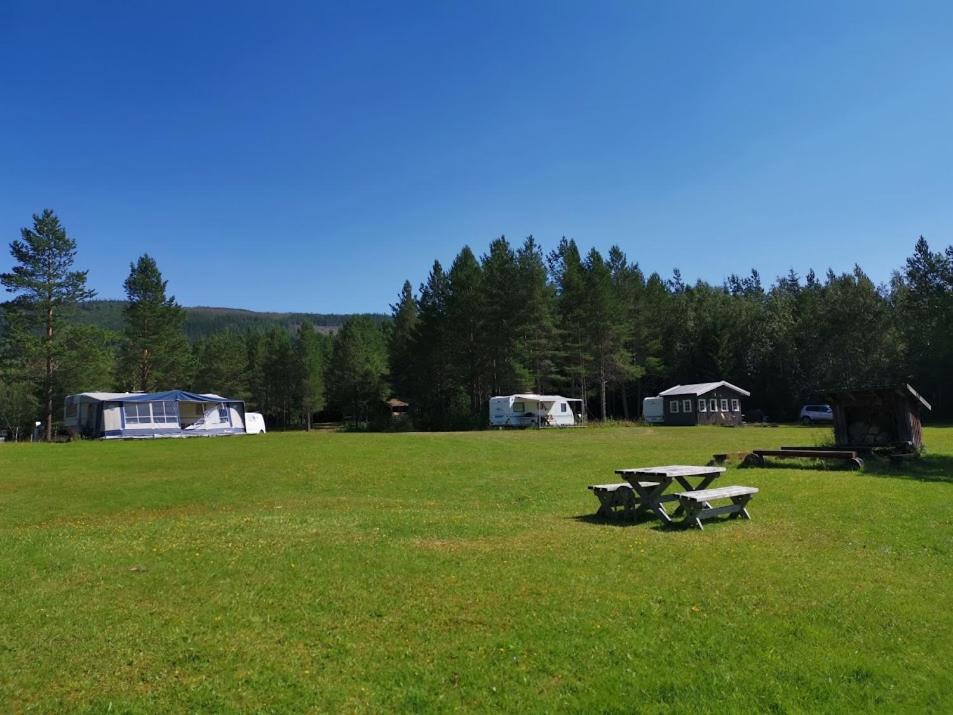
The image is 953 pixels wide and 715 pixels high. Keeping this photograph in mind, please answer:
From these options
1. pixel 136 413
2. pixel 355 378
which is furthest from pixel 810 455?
pixel 355 378

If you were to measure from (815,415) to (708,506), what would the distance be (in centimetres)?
4597

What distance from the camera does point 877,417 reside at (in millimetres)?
21484

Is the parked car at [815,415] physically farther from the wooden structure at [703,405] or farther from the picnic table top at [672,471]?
the picnic table top at [672,471]

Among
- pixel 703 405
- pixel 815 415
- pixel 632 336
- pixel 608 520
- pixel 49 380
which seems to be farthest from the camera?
pixel 632 336

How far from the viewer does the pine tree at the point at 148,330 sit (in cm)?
5431

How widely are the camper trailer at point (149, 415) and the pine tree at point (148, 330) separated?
443 inches

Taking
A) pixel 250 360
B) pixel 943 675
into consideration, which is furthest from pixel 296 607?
pixel 250 360

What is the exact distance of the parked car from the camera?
1961 inches

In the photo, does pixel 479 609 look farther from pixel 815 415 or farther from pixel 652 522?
pixel 815 415

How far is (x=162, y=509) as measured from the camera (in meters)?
12.9

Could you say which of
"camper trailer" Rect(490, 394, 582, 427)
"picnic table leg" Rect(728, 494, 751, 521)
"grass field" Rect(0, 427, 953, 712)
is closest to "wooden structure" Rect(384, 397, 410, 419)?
"camper trailer" Rect(490, 394, 582, 427)

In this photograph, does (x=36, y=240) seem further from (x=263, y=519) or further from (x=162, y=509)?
(x=263, y=519)

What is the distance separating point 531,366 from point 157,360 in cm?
3123

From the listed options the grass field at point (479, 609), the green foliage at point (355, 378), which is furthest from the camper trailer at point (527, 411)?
the grass field at point (479, 609)
